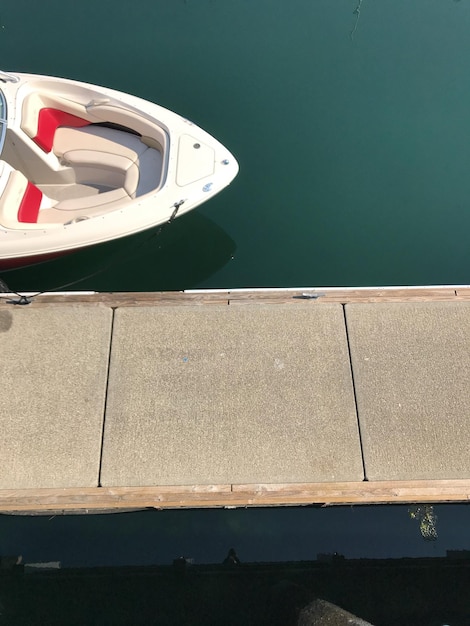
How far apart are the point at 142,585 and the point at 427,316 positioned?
4073 mm

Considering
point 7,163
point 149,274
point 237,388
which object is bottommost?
point 237,388

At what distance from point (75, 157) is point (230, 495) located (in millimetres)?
4922

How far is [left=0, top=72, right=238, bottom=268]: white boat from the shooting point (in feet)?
18.5

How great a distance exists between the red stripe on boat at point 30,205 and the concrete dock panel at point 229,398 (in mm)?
2260

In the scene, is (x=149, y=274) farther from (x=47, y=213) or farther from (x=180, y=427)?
(x=180, y=427)

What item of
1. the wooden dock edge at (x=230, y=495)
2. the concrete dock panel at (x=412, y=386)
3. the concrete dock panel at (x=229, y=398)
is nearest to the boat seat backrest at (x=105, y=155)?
the concrete dock panel at (x=229, y=398)

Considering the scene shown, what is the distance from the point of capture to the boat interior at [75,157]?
6067mm

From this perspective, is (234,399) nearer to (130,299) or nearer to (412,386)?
(130,299)

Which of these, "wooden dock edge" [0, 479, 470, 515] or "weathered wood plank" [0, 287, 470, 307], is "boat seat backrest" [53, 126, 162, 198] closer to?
"weathered wood plank" [0, 287, 470, 307]

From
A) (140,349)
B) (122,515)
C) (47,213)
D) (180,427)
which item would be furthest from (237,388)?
(47,213)

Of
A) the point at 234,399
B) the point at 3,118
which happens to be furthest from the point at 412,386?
the point at 3,118

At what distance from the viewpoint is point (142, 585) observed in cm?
531

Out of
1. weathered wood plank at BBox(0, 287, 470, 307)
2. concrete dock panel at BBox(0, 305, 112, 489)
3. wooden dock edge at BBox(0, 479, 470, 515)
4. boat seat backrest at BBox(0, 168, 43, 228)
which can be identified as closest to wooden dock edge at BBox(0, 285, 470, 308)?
weathered wood plank at BBox(0, 287, 470, 307)

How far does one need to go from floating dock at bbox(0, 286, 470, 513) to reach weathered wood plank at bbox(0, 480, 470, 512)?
0.4 inches
